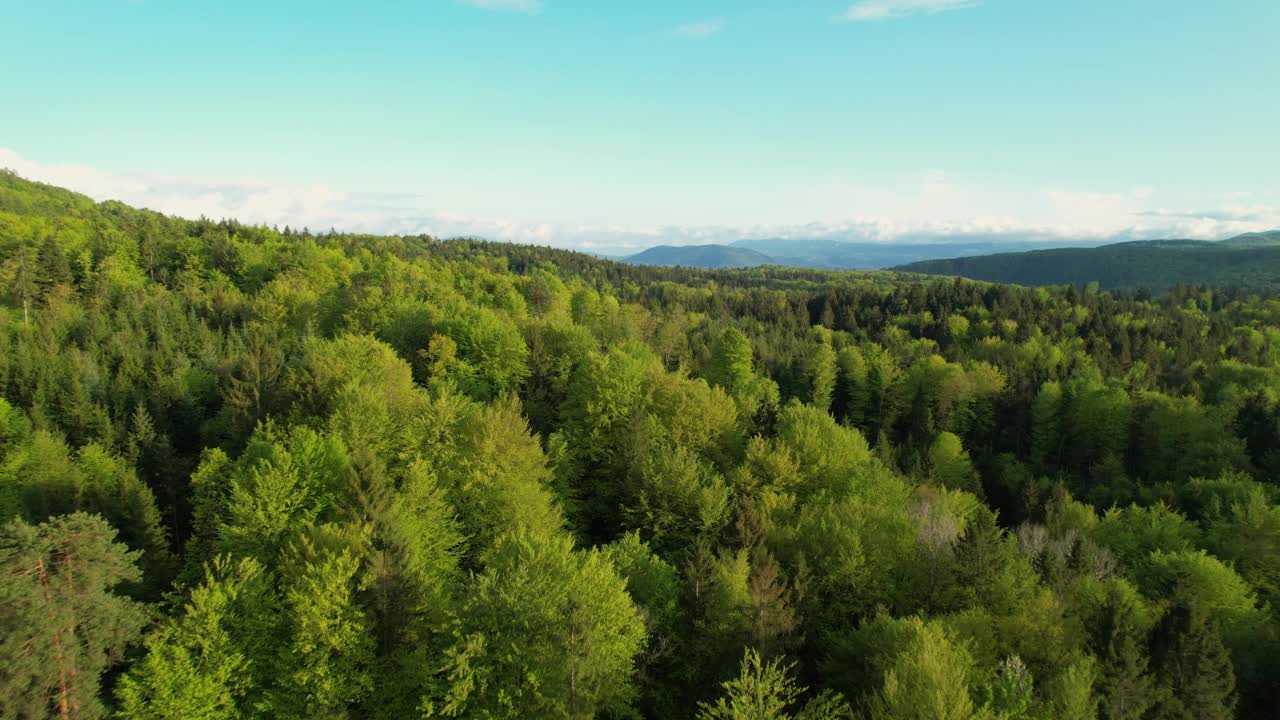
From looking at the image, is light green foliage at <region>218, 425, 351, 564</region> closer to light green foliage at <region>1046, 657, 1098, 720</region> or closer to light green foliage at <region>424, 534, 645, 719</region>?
light green foliage at <region>424, 534, 645, 719</region>

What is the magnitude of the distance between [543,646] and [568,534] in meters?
11.1

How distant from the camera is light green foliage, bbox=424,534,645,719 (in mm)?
25375

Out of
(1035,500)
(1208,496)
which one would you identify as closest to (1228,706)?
(1035,500)

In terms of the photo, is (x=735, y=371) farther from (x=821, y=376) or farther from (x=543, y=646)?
(x=543, y=646)

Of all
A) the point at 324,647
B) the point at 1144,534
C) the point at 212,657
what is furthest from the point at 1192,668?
the point at 212,657

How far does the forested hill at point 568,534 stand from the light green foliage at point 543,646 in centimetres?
15

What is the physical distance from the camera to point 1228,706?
32156 mm

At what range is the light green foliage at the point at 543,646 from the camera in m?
25.4

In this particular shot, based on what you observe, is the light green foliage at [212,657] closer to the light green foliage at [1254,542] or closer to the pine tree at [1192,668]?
the pine tree at [1192,668]

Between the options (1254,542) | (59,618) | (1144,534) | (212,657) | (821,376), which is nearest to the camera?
(59,618)

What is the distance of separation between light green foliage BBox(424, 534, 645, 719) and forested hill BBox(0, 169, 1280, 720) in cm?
15

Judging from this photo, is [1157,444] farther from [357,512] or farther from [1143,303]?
[1143,303]

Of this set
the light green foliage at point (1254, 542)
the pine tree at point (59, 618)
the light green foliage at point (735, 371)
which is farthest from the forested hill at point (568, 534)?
the light green foliage at point (735, 371)

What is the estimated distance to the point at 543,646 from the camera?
26.0m
